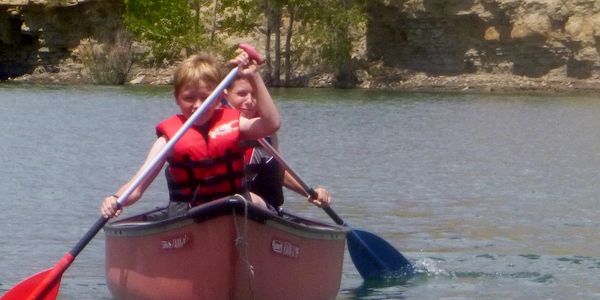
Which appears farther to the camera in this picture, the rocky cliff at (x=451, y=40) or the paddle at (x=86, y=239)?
the rocky cliff at (x=451, y=40)

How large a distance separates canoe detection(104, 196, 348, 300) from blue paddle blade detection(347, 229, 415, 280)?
6.33ft

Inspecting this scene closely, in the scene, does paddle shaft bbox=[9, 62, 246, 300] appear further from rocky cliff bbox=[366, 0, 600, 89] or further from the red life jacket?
rocky cliff bbox=[366, 0, 600, 89]

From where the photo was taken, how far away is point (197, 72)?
6383mm

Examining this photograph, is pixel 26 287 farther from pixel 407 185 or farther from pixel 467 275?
pixel 407 185

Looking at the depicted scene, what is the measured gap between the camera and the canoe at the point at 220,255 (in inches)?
242

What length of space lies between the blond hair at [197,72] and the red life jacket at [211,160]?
0.20 meters

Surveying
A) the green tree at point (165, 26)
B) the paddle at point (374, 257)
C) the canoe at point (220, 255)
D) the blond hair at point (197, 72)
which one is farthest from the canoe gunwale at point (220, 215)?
the green tree at point (165, 26)

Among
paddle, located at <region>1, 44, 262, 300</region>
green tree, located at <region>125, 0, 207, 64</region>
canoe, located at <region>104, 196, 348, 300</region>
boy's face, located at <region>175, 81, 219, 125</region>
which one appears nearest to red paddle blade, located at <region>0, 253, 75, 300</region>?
paddle, located at <region>1, 44, 262, 300</region>

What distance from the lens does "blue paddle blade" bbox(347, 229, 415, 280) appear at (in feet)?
28.5

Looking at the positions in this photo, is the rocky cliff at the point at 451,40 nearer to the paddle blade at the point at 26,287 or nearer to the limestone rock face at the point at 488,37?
the limestone rock face at the point at 488,37

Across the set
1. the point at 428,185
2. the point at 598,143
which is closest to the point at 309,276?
the point at 428,185

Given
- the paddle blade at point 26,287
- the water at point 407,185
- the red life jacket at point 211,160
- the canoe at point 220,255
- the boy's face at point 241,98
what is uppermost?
the boy's face at point 241,98

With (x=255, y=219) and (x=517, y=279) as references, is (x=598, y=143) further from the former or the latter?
(x=255, y=219)

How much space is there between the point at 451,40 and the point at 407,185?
27.9 meters
